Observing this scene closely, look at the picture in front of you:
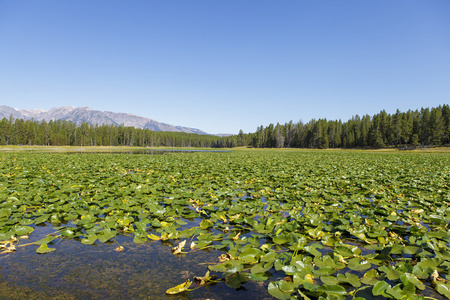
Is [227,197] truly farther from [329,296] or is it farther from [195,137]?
[195,137]

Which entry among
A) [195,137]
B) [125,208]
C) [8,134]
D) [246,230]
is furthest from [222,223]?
[195,137]

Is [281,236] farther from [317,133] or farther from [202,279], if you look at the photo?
[317,133]

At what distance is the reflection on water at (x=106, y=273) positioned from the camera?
261cm

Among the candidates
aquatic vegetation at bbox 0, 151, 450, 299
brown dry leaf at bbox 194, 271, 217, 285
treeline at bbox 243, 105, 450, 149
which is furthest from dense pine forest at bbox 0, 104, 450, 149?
brown dry leaf at bbox 194, 271, 217, 285

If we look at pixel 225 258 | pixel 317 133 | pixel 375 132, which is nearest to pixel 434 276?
pixel 225 258

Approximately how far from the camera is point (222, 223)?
4.94 meters

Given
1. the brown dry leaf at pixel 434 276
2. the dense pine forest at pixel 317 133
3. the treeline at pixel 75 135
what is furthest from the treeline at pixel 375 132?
the brown dry leaf at pixel 434 276

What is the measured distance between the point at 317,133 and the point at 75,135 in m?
107

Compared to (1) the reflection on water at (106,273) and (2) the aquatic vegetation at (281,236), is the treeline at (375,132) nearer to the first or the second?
(2) the aquatic vegetation at (281,236)

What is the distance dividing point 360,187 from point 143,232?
8314mm

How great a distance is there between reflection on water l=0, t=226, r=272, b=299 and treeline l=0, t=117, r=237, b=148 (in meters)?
107

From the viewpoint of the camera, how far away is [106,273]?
9.99ft

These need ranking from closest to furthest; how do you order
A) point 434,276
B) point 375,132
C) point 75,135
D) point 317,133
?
point 434,276, point 375,132, point 317,133, point 75,135

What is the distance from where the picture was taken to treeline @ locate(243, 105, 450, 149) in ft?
231
